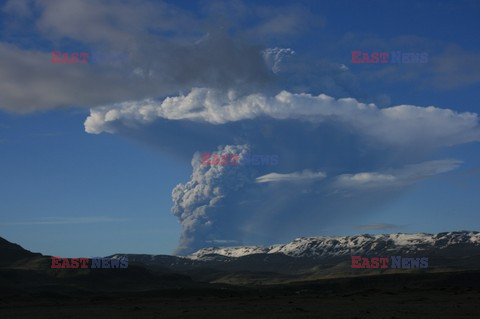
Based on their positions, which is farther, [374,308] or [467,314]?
[374,308]

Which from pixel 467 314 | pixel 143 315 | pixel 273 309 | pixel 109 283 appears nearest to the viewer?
pixel 467 314

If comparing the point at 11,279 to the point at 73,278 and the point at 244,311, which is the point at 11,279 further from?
the point at 244,311

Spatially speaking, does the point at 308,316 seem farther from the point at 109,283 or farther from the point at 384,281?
the point at 109,283

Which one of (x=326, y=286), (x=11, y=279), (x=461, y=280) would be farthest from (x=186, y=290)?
(x=461, y=280)

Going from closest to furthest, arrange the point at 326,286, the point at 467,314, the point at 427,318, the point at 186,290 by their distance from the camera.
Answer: the point at 427,318, the point at 467,314, the point at 186,290, the point at 326,286

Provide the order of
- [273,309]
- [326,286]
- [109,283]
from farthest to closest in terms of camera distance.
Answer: [109,283] → [326,286] → [273,309]

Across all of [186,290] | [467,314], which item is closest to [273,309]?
[467,314]

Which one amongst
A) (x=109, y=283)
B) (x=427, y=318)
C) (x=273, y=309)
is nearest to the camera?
(x=427, y=318)

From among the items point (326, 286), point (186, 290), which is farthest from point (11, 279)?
point (326, 286)

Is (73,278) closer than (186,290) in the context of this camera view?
No
